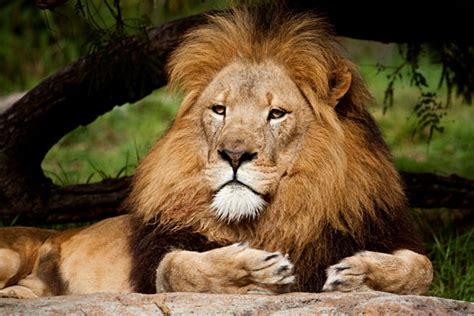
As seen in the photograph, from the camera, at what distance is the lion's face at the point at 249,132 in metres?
4.21

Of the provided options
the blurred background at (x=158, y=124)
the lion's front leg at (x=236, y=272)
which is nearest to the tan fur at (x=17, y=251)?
the blurred background at (x=158, y=124)

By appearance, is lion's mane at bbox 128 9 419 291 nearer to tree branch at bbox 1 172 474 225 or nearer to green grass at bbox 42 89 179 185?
tree branch at bbox 1 172 474 225

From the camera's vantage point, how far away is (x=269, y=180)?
4.27m

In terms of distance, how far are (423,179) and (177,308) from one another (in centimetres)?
299

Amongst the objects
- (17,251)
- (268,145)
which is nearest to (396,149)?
(17,251)

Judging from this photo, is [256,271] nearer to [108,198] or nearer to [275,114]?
[275,114]

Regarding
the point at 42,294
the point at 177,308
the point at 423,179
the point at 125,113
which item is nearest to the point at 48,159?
the point at 125,113

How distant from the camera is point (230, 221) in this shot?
172 inches

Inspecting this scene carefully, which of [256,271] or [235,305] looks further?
[256,271]

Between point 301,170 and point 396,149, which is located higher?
point 301,170

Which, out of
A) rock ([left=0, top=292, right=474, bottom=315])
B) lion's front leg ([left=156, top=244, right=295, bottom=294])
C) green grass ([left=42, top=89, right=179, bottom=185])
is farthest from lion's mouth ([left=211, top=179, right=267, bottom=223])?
green grass ([left=42, top=89, right=179, bottom=185])

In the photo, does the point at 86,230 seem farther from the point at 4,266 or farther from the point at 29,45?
the point at 29,45

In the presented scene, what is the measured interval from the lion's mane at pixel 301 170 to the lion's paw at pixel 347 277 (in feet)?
0.70

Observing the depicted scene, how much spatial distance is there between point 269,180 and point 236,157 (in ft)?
0.55
